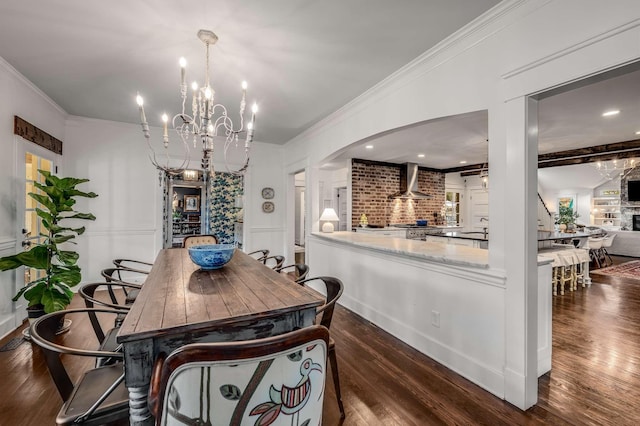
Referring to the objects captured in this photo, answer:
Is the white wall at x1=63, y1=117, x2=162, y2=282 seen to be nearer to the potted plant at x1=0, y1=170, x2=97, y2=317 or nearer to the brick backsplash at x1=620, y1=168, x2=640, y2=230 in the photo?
the potted plant at x1=0, y1=170, x2=97, y2=317

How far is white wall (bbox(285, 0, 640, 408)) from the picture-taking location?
1459 millimetres

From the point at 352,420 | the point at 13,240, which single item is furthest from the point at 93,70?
the point at 352,420

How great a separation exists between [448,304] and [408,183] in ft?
16.2

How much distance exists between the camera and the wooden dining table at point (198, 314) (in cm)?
109

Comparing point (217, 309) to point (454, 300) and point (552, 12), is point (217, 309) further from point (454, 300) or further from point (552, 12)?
point (552, 12)

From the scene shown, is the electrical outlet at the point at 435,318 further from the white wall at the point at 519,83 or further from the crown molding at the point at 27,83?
the crown molding at the point at 27,83

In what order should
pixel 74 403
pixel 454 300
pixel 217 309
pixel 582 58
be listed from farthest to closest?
pixel 454 300, pixel 582 58, pixel 217 309, pixel 74 403

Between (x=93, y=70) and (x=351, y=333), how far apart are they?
3.64 m

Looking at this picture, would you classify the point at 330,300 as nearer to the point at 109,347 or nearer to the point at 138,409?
the point at 138,409

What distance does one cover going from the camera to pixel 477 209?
8680 mm

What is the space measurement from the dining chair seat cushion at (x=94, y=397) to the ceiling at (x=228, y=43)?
7.14 ft

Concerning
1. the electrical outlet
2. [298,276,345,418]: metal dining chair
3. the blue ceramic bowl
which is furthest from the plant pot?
the electrical outlet

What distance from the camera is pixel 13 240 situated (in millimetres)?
2963

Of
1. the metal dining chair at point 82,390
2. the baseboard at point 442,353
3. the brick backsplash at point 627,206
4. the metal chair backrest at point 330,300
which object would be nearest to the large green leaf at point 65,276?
the metal dining chair at point 82,390
